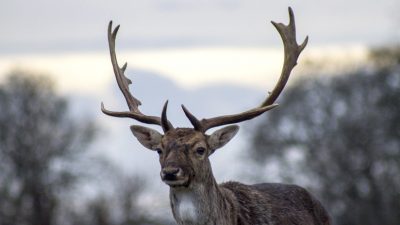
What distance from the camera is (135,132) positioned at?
19812 mm

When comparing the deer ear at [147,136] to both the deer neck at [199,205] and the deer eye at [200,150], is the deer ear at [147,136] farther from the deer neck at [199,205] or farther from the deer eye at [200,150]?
the deer neck at [199,205]

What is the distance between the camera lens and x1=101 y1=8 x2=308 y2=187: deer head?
18.3 m

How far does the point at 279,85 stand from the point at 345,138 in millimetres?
49452

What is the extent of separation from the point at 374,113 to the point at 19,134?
16.3 m

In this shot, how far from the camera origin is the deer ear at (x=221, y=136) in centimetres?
1934

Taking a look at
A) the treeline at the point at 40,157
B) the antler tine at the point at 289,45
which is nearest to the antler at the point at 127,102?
the antler tine at the point at 289,45

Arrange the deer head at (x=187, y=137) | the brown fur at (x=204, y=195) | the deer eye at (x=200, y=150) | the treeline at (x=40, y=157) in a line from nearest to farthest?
1. the deer head at (x=187, y=137)
2. the brown fur at (x=204, y=195)
3. the deer eye at (x=200, y=150)
4. the treeline at (x=40, y=157)

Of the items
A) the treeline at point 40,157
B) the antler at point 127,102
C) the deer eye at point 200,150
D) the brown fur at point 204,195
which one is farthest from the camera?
the treeline at point 40,157

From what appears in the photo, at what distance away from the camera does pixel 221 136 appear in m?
19.5

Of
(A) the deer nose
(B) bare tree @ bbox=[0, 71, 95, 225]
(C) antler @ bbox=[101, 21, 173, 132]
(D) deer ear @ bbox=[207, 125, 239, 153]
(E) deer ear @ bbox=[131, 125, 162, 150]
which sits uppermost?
(B) bare tree @ bbox=[0, 71, 95, 225]

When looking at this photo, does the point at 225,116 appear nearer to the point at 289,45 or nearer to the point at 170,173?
the point at 170,173

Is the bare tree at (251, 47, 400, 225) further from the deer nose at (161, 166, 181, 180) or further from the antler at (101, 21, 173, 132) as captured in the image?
the deer nose at (161, 166, 181, 180)

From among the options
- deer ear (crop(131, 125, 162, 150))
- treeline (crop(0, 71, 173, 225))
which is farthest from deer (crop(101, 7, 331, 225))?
treeline (crop(0, 71, 173, 225))

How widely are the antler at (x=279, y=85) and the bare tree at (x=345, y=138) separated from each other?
145 ft
